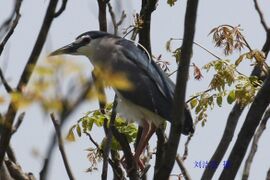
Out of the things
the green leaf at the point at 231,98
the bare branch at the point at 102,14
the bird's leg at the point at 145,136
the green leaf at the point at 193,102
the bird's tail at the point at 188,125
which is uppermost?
the bare branch at the point at 102,14

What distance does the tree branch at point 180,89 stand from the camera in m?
2.45

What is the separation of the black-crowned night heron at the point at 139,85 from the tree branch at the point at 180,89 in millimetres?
A: 1474

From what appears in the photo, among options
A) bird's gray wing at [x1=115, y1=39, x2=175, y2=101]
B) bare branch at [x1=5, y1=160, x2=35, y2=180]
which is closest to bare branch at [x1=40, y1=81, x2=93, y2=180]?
bare branch at [x1=5, y1=160, x2=35, y2=180]

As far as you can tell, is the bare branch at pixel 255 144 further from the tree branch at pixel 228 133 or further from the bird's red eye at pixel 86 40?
the bird's red eye at pixel 86 40

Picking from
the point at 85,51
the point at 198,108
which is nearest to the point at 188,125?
the point at 198,108

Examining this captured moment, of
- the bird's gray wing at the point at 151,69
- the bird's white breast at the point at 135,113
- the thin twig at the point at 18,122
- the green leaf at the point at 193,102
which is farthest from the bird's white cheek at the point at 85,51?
the thin twig at the point at 18,122

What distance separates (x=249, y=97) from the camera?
3805 millimetres

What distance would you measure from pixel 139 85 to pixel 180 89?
2.07 m

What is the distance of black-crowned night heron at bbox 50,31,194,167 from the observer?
4496 mm

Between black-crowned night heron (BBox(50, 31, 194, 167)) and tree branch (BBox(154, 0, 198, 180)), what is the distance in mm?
1474

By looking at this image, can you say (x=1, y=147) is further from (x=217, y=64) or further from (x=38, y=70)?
(x=217, y=64)

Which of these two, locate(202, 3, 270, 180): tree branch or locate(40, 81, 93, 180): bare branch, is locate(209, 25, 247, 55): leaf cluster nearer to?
locate(202, 3, 270, 180): tree branch

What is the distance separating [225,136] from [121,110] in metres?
1.21

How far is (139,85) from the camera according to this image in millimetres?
4637
